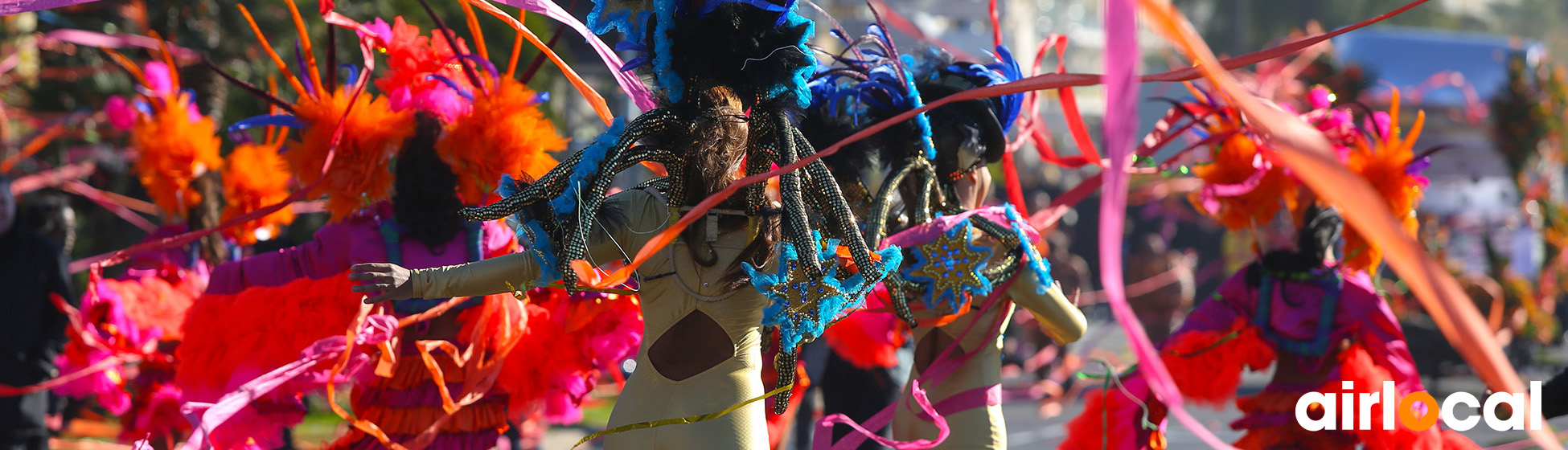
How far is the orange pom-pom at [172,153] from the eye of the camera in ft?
18.1

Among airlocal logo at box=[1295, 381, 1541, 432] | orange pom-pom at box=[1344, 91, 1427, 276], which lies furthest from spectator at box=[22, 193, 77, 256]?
orange pom-pom at box=[1344, 91, 1427, 276]

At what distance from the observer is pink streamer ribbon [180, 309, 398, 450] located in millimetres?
2971

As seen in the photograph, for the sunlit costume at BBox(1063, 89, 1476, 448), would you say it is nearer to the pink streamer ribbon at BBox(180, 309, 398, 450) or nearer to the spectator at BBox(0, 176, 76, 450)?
the pink streamer ribbon at BBox(180, 309, 398, 450)

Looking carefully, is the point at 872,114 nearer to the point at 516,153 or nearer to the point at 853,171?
the point at 853,171

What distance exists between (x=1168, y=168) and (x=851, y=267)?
1927 millimetres

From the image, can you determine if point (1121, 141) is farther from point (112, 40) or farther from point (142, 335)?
point (112, 40)

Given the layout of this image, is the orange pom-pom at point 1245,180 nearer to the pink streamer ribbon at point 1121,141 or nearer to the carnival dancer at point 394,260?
the carnival dancer at point 394,260

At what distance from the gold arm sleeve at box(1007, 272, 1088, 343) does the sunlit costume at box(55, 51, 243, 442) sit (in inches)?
133

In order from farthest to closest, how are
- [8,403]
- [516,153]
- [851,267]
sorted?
[8,403] < [516,153] < [851,267]

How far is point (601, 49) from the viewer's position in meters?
3.11

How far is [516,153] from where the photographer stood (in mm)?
3658

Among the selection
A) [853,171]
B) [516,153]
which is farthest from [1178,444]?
[516,153]

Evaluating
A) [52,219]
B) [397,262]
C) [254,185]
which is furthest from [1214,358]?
[52,219]

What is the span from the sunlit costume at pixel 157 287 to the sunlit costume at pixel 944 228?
2.94 metres
